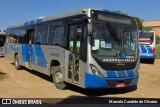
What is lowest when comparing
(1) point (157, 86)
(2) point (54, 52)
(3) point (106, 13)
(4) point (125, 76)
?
(1) point (157, 86)

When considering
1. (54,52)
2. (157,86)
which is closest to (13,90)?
(54,52)

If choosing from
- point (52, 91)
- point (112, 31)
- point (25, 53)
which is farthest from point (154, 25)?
point (112, 31)

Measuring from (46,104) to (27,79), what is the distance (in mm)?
5720

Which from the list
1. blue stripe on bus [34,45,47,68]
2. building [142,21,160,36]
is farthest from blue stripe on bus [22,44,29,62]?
building [142,21,160,36]

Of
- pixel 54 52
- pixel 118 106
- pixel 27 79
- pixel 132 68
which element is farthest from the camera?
pixel 27 79

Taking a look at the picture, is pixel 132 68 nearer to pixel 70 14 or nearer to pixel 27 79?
pixel 70 14

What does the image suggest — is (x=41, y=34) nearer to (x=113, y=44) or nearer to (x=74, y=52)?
(x=74, y=52)

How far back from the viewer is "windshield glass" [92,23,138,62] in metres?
9.63

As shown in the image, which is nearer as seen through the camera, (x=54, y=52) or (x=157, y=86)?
(x=54, y=52)

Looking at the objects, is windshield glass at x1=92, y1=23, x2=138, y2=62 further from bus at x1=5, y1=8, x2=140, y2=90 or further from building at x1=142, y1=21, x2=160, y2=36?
building at x1=142, y1=21, x2=160, y2=36

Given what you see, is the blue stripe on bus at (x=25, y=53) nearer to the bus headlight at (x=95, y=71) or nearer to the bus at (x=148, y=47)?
the bus headlight at (x=95, y=71)

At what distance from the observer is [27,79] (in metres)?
14.0

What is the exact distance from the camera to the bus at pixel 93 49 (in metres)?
9.54

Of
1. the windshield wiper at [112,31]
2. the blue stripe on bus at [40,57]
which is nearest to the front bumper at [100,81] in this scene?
the windshield wiper at [112,31]
